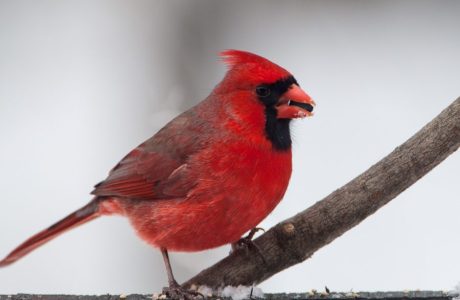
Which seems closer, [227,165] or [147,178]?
[227,165]

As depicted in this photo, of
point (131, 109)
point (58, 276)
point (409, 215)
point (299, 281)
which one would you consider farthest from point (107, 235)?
point (409, 215)

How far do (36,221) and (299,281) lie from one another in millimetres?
1363

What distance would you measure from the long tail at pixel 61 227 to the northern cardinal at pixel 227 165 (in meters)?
0.08

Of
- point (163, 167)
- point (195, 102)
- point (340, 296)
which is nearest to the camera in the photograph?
point (340, 296)

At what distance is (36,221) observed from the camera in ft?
15.7

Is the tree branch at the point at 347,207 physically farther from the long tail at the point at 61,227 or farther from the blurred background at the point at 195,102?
the blurred background at the point at 195,102

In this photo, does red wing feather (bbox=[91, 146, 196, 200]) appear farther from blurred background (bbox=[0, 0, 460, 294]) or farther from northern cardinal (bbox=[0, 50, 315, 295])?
blurred background (bbox=[0, 0, 460, 294])

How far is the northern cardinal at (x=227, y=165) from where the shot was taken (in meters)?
2.96

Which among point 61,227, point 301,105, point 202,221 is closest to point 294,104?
point 301,105

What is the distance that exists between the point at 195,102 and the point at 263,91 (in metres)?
1.97

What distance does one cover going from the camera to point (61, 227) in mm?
3420

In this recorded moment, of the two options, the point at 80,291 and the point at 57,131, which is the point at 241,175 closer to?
the point at 80,291

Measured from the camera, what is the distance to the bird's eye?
299cm

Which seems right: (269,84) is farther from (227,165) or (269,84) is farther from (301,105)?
(227,165)
